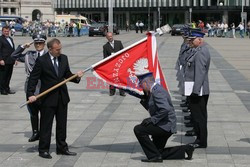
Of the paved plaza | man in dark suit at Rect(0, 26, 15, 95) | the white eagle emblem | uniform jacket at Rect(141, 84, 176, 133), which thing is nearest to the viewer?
uniform jacket at Rect(141, 84, 176, 133)

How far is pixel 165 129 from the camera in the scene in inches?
300

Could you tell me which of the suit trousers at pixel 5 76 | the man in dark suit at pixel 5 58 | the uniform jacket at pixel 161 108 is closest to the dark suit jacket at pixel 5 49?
the man in dark suit at pixel 5 58

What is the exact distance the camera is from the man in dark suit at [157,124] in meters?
7.43

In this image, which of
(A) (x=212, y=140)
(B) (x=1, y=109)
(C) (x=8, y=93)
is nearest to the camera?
(A) (x=212, y=140)

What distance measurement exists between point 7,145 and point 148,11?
93506mm

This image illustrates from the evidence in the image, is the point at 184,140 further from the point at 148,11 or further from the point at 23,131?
the point at 148,11

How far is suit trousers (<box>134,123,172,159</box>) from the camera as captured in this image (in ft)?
25.1

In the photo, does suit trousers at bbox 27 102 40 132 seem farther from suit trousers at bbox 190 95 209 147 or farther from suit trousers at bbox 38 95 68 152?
suit trousers at bbox 190 95 209 147

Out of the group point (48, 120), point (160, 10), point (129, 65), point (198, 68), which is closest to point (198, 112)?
point (198, 68)

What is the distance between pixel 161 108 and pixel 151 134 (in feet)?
1.53

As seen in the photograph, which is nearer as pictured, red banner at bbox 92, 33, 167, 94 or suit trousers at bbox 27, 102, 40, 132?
red banner at bbox 92, 33, 167, 94

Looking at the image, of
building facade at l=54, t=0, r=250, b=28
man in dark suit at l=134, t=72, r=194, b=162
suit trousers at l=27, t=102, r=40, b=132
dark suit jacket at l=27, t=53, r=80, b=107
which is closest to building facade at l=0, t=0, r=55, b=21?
building facade at l=54, t=0, r=250, b=28

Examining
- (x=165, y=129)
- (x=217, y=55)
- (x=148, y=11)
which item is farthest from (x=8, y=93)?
(x=148, y=11)

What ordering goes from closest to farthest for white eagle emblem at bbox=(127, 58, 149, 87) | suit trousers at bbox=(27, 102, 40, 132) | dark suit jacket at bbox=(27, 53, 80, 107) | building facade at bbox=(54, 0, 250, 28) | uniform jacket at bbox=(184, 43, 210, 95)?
1. dark suit jacket at bbox=(27, 53, 80, 107)
2. white eagle emblem at bbox=(127, 58, 149, 87)
3. uniform jacket at bbox=(184, 43, 210, 95)
4. suit trousers at bbox=(27, 102, 40, 132)
5. building facade at bbox=(54, 0, 250, 28)
